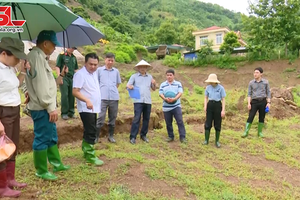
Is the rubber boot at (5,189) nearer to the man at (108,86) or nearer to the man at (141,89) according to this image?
the man at (108,86)

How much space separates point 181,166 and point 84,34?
2617 mm

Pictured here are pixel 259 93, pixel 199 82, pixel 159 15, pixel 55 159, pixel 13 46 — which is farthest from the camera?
pixel 159 15

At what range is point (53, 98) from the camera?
3.15m

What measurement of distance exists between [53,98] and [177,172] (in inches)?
81.8

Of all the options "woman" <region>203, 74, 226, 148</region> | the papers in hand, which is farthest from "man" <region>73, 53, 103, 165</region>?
"woman" <region>203, 74, 226, 148</region>

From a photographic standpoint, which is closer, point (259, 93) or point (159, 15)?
point (259, 93)

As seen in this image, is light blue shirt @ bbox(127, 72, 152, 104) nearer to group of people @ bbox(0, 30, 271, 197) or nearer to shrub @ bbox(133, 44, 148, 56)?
group of people @ bbox(0, 30, 271, 197)

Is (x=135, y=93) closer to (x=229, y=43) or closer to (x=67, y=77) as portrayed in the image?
(x=67, y=77)

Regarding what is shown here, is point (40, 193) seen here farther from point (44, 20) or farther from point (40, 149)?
point (44, 20)

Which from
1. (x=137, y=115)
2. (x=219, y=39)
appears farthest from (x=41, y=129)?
(x=219, y=39)

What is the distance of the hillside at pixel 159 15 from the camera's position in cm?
4094

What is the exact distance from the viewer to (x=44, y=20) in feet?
11.7

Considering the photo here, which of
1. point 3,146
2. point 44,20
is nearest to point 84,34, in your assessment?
point 44,20

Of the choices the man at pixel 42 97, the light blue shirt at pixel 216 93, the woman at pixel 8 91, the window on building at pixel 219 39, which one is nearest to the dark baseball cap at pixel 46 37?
the man at pixel 42 97
